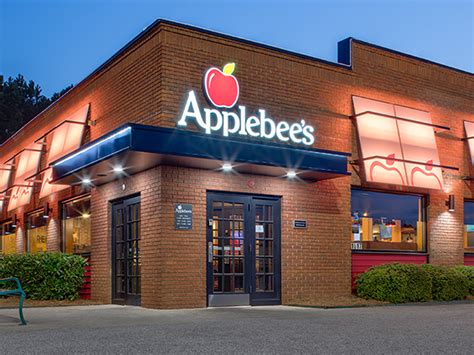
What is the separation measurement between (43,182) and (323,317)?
11.5 meters

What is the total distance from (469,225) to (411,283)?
5.43m

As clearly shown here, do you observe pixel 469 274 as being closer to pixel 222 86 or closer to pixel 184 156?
pixel 222 86

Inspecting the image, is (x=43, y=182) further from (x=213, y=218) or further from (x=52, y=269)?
(x=213, y=218)

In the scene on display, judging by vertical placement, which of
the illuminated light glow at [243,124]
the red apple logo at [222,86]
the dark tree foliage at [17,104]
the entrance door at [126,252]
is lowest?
the entrance door at [126,252]

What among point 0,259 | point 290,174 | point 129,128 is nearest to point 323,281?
point 290,174

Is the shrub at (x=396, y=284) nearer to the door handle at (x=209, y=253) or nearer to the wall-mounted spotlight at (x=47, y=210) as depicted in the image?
the door handle at (x=209, y=253)

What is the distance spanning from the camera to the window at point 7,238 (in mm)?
25909

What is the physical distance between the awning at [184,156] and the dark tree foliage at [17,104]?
38795 millimetres

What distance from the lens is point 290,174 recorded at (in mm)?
Answer: 15359

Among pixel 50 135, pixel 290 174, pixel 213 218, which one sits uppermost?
pixel 50 135

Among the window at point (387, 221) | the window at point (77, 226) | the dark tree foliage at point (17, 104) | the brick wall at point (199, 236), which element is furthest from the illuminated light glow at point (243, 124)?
the dark tree foliage at point (17, 104)

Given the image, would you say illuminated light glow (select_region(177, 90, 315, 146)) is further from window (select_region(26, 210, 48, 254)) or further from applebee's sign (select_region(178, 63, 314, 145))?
window (select_region(26, 210, 48, 254))

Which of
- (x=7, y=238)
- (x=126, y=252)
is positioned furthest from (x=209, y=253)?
(x=7, y=238)

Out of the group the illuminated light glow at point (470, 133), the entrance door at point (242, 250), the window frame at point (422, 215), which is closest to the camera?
the entrance door at point (242, 250)
